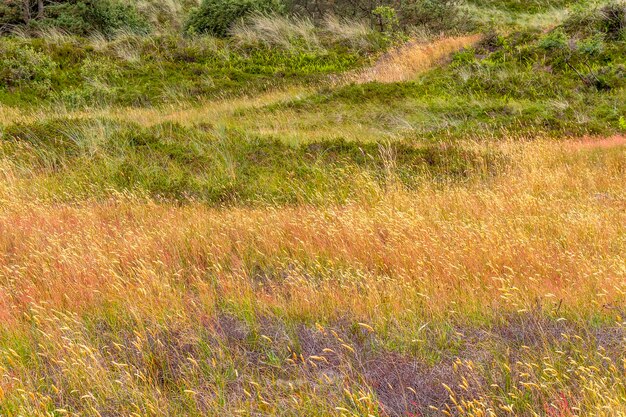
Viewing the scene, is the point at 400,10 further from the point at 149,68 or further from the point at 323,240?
the point at 323,240

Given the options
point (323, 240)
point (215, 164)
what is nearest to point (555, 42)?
point (215, 164)

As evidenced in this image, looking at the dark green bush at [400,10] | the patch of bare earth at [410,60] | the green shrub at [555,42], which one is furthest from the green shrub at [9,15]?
the green shrub at [555,42]

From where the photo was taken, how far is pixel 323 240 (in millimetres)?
5691

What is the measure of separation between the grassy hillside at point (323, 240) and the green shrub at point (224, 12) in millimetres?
5959

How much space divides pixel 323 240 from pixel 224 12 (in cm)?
A: 1805

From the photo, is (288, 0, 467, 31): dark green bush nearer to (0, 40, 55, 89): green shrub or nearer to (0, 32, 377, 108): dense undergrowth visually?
(0, 32, 377, 108): dense undergrowth

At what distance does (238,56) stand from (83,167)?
11.1m

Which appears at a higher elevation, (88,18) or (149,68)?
(88,18)

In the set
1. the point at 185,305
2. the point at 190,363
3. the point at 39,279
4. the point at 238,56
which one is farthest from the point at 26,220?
the point at 238,56

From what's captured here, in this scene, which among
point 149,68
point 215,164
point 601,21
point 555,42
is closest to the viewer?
point 215,164

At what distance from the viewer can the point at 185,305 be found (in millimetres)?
4320

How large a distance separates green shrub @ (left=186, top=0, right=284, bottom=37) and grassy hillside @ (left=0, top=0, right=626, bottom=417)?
19.6 feet

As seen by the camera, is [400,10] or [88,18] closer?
[88,18]

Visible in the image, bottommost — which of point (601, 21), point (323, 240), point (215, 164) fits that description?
point (215, 164)
